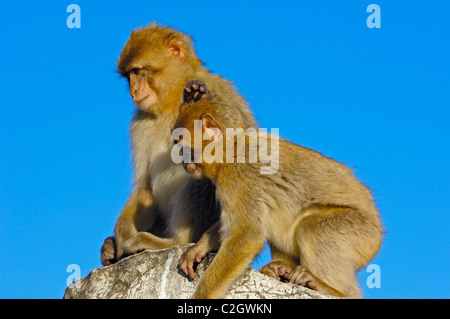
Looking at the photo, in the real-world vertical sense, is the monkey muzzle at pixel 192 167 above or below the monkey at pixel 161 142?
below

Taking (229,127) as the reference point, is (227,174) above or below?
below

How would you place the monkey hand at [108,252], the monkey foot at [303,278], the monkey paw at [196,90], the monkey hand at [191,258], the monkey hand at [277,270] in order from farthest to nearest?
the monkey hand at [108,252] → the monkey paw at [196,90] → the monkey hand at [277,270] → the monkey hand at [191,258] → the monkey foot at [303,278]

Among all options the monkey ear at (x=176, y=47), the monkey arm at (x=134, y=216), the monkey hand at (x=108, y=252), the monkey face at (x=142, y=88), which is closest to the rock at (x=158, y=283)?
the monkey hand at (x=108, y=252)

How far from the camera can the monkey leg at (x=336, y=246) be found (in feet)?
20.7

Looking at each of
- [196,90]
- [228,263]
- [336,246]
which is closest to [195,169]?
[228,263]

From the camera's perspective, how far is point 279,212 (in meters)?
6.66

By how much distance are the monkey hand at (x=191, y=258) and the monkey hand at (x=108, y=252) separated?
1.69 m

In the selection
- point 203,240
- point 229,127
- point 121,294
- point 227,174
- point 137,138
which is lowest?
Result: point 121,294

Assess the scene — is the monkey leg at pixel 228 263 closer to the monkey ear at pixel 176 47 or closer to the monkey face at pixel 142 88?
the monkey face at pixel 142 88

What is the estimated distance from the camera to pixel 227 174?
6477 mm

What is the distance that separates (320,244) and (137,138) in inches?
120

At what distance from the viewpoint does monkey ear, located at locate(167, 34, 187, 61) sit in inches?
331
